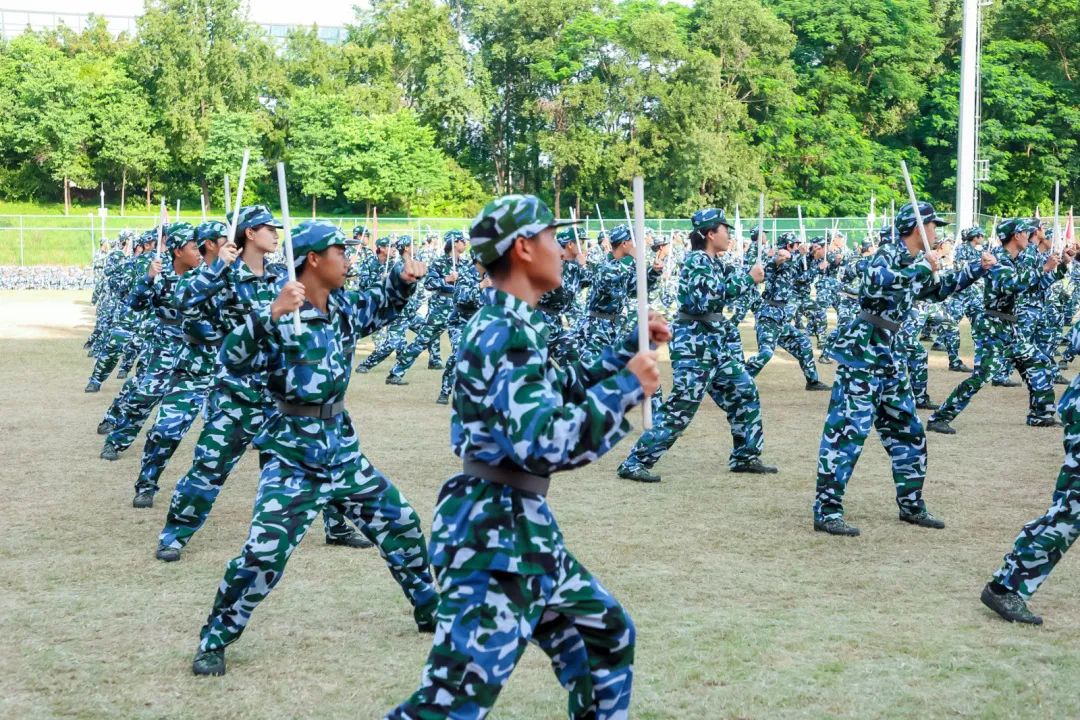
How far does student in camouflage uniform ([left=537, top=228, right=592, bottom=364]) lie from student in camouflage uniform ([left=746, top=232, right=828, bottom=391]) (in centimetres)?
245

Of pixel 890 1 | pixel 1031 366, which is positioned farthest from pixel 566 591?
pixel 890 1

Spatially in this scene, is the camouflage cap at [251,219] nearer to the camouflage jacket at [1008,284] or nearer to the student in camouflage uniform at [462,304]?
the student in camouflage uniform at [462,304]

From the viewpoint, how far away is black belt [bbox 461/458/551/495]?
3.71 metres

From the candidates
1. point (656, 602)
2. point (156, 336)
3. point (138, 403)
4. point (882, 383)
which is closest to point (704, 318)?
point (882, 383)

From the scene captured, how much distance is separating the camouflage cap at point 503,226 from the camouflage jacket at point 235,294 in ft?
11.8

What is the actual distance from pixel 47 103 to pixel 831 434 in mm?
57111

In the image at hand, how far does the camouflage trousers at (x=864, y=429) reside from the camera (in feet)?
25.9

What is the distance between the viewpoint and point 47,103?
5762 centimetres

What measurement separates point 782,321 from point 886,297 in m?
8.01

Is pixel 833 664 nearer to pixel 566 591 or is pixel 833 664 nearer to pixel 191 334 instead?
pixel 566 591

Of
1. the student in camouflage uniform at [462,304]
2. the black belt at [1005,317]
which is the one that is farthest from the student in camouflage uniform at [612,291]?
the black belt at [1005,317]

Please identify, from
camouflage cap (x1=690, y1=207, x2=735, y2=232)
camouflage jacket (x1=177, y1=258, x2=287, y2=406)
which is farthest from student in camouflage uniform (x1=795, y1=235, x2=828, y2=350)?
camouflage jacket (x1=177, y1=258, x2=287, y2=406)

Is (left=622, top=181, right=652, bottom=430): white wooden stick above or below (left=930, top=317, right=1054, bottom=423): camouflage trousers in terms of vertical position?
above

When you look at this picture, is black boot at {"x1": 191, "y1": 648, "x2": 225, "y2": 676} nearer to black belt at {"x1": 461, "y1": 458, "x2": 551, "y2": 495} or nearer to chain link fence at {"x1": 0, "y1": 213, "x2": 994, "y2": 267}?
black belt at {"x1": 461, "y1": 458, "x2": 551, "y2": 495}
